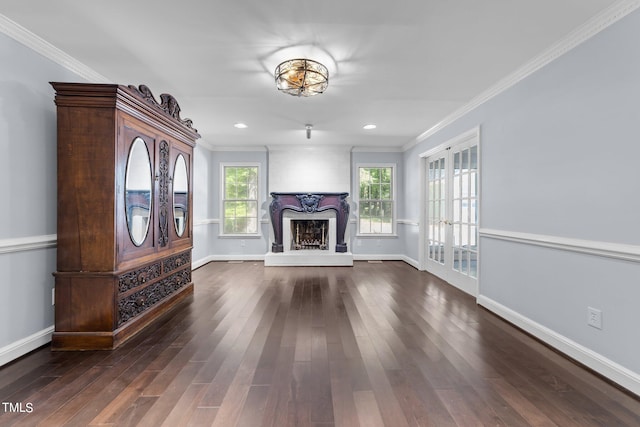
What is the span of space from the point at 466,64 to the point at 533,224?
166 cm

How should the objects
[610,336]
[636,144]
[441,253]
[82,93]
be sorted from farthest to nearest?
[441,253] → [82,93] → [610,336] → [636,144]

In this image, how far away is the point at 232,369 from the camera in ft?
7.08

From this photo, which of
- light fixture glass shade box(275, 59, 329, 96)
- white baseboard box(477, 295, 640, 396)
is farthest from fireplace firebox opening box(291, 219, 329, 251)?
white baseboard box(477, 295, 640, 396)

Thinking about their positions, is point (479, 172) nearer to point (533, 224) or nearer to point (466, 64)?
point (533, 224)

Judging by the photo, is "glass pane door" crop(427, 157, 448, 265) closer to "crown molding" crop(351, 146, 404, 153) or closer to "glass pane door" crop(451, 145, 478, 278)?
"glass pane door" crop(451, 145, 478, 278)

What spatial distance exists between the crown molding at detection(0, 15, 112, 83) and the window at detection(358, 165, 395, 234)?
4.97 m

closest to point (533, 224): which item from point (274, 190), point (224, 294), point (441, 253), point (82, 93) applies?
point (441, 253)

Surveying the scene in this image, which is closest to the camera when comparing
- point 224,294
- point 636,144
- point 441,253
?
point 636,144

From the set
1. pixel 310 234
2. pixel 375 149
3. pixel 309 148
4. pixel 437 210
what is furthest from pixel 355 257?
pixel 309 148

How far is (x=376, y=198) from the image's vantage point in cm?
679

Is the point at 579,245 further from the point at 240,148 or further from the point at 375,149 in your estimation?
the point at 240,148

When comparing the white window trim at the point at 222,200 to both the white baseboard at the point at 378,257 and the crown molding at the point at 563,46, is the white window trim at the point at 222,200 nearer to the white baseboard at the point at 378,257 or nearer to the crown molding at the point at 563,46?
the white baseboard at the point at 378,257

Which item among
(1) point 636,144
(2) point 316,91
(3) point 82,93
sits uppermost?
(2) point 316,91

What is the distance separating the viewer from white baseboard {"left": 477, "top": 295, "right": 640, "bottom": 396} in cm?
192
